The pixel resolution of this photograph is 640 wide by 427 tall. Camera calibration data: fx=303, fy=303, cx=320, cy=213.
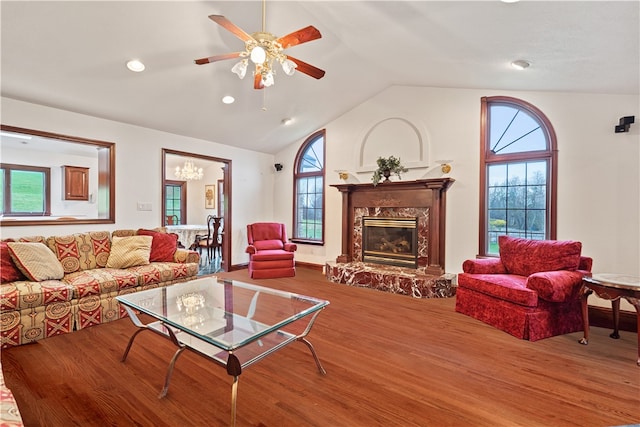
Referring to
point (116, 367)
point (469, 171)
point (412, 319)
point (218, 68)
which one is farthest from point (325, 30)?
point (116, 367)

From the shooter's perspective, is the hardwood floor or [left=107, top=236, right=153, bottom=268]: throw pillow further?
[left=107, top=236, right=153, bottom=268]: throw pillow

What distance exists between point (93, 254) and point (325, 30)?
3.73 m

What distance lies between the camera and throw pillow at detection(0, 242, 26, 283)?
2.79 metres

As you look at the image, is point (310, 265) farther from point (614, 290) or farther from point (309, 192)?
point (614, 290)

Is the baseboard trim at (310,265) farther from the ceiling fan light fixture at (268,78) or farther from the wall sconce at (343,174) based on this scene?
the ceiling fan light fixture at (268,78)

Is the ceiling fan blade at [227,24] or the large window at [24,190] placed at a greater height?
the ceiling fan blade at [227,24]

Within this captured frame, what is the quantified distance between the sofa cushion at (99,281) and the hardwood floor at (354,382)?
1.22 feet

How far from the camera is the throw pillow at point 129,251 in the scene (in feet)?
11.8

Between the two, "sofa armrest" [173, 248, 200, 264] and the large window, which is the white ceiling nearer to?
"sofa armrest" [173, 248, 200, 264]

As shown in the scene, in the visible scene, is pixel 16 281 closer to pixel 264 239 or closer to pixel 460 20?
pixel 264 239

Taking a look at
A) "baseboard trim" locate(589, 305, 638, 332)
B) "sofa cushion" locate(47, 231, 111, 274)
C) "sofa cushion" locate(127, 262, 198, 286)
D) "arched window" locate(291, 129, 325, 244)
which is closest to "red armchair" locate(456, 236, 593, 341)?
"baseboard trim" locate(589, 305, 638, 332)

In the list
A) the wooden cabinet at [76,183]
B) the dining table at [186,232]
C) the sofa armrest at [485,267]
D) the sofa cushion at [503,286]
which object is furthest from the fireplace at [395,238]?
the wooden cabinet at [76,183]

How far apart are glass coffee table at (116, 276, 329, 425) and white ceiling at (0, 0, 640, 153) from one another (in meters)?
2.47

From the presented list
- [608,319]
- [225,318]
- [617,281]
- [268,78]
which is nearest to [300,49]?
[268,78]
